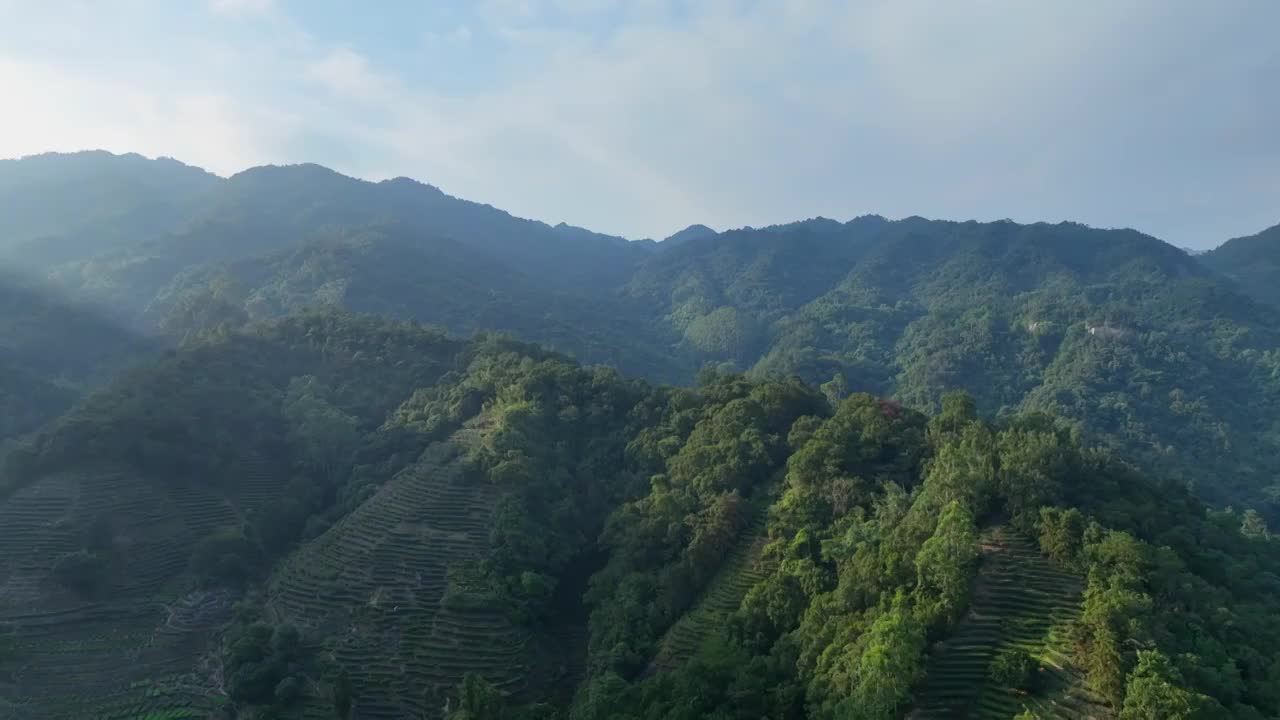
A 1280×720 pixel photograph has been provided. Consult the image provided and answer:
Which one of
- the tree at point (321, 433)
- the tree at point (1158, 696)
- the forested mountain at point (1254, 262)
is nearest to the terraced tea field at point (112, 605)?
the tree at point (321, 433)

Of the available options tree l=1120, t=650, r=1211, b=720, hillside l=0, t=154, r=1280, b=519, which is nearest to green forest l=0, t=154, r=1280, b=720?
tree l=1120, t=650, r=1211, b=720

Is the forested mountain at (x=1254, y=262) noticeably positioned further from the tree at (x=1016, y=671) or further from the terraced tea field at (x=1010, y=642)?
the tree at (x=1016, y=671)

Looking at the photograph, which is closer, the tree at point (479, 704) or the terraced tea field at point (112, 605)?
the tree at point (479, 704)

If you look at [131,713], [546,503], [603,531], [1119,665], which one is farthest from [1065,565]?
[131,713]

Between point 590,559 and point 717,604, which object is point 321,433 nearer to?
point 590,559

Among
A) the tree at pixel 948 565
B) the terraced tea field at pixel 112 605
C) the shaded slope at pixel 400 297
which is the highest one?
the shaded slope at pixel 400 297

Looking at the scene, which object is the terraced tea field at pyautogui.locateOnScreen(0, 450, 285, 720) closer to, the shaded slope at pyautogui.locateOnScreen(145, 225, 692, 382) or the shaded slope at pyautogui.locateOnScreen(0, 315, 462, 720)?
the shaded slope at pyautogui.locateOnScreen(0, 315, 462, 720)
